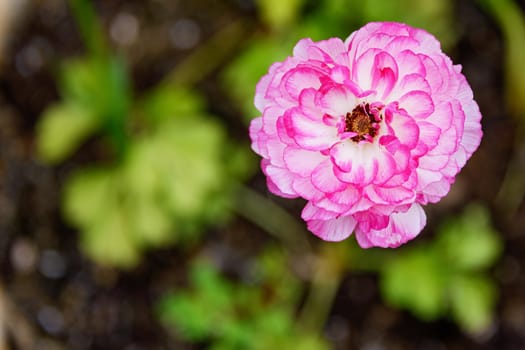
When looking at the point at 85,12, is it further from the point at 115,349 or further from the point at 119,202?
the point at 115,349

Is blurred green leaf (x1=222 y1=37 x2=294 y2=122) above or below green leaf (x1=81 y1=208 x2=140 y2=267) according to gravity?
above

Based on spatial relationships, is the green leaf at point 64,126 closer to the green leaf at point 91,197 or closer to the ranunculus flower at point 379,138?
the green leaf at point 91,197

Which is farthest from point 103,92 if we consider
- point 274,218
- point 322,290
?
point 322,290

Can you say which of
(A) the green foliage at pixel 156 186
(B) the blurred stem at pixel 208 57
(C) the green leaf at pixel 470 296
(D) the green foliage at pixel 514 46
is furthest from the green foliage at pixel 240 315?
(D) the green foliage at pixel 514 46

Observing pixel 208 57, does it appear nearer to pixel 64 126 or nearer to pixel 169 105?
pixel 169 105

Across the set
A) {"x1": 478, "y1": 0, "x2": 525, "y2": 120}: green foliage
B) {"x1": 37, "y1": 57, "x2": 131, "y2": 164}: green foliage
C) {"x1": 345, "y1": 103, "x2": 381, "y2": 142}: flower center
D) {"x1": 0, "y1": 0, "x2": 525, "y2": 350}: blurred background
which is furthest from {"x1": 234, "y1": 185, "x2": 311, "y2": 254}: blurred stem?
{"x1": 345, "y1": 103, "x2": 381, "y2": 142}: flower center

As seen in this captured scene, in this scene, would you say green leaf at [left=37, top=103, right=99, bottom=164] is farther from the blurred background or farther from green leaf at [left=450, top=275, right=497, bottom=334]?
green leaf at [left=450, top=275, right=497, bottom=334]

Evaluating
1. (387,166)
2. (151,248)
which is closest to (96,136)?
(151,248)

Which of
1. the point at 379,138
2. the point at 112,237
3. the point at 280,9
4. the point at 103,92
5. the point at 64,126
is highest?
the point at 379,138
